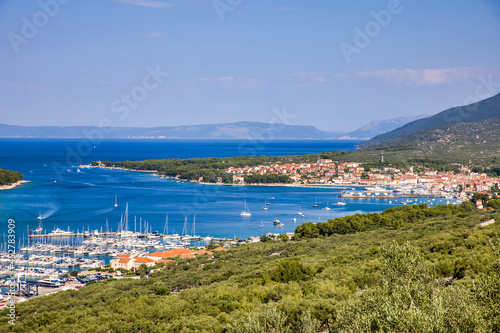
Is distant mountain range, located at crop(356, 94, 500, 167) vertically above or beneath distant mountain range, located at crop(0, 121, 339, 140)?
beneath

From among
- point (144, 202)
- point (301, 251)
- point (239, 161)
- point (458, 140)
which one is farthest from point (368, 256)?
point (458, 140)

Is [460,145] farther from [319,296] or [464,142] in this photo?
[319,296]

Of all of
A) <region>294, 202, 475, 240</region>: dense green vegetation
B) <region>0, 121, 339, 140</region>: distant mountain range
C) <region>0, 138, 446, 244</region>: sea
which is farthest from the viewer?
<region>0, 121, 339, 140</region>: distant mountain range

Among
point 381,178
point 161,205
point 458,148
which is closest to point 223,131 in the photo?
point 458,148

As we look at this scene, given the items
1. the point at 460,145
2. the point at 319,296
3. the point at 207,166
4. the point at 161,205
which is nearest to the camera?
the point at 319,296

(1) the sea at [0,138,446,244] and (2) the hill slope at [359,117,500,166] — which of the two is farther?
(2) the hill slope at [359,117,500,166]

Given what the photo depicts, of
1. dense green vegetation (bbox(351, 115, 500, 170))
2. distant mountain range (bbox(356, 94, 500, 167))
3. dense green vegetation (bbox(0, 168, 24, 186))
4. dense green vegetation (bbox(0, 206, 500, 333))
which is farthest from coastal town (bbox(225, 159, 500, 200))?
dense green vegetation (bbox(0, 206, 500, 333))

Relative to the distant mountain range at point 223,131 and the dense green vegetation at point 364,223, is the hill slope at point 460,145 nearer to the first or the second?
the dense green vegetation at point 364,223

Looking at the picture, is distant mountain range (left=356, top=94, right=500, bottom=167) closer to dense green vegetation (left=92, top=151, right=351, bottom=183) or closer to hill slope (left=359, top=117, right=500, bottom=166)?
hill slope (left=359, top=117, right=500, bottom=166)
